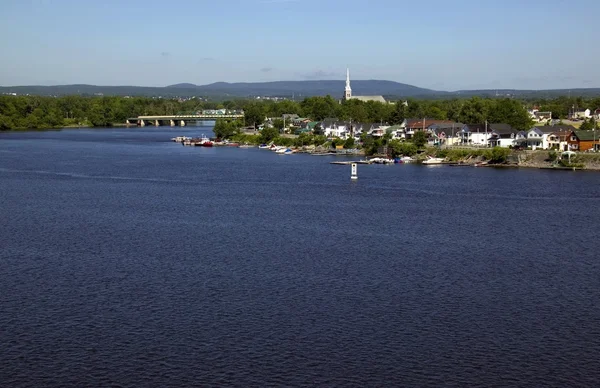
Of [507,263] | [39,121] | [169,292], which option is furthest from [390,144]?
[39,121]

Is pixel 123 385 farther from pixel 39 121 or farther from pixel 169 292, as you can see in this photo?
pixel 39 121

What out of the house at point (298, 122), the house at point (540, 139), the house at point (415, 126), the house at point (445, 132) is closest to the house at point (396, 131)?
the house at point (415, 126)

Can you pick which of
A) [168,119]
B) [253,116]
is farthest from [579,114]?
[168,119]

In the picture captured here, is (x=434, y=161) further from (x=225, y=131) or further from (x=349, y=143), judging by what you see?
(x=225, y=131)

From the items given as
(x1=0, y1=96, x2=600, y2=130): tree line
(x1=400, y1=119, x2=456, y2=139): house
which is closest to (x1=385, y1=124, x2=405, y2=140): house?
(x1=400, y1=119, x2=456, y2=139): house

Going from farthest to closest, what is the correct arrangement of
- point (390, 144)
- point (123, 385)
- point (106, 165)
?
point (390, 144) < point (106, 165) < point (123, 385)
